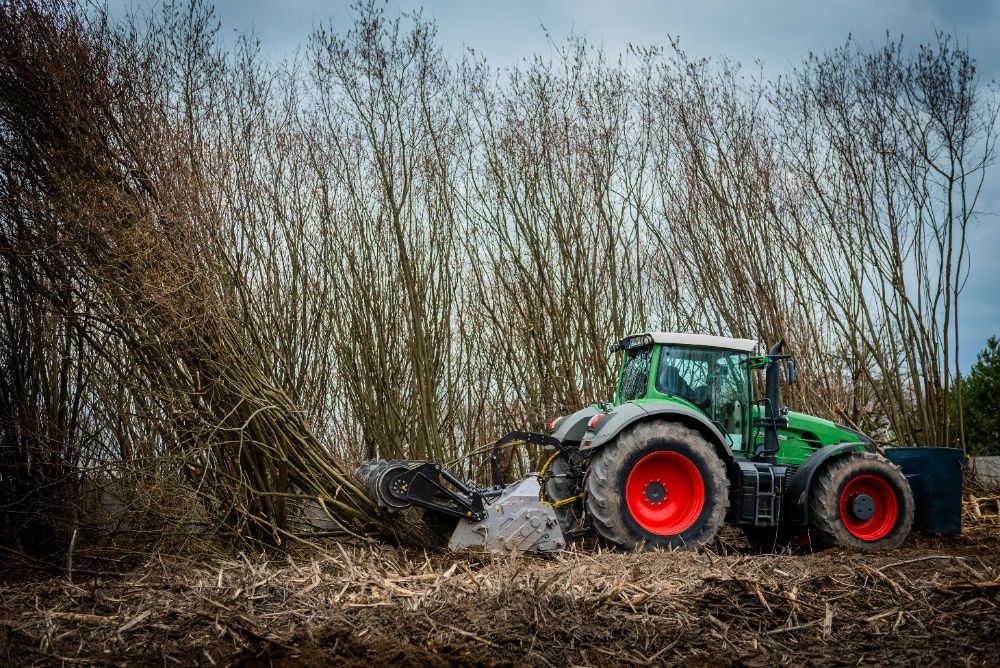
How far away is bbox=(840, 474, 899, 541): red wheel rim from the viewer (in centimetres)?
675

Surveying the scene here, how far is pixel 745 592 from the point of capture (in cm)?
466

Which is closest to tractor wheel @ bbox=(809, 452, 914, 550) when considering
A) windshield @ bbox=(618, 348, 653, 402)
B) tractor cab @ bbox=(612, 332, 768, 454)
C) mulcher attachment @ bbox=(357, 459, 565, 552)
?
tractor cab @ bbox=(612, 332, 768, 454)

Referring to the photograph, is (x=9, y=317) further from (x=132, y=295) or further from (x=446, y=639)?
(x=446, y=639)

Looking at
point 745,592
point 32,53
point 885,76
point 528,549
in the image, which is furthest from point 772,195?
point 32,53

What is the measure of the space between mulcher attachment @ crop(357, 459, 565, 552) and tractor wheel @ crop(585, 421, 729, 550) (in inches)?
13.7

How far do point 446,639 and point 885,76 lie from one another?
8.99m

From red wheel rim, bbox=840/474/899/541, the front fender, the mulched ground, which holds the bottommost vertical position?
the mulched ground

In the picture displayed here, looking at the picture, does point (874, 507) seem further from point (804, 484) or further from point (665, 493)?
point (665, 493)

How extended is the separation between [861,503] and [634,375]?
190cm

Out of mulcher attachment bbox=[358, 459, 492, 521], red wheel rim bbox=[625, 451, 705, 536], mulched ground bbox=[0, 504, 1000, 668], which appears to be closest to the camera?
mulched ground bbox=[0, 504, 1000, 668]

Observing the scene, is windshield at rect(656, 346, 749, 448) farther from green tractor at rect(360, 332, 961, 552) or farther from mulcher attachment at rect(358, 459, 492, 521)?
mulcher attachment at rect(358, 459, 492, 521)

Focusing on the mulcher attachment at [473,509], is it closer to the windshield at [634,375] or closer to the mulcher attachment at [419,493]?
the mulcher attachment at [419,493]

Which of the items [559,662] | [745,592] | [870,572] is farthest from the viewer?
[870,572]

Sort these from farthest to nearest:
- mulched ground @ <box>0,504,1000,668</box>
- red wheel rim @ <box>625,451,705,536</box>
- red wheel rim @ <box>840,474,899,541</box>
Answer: red wheel rim @ <box>840,474,899,541</box>, red wheel rim @ <box>625,451,705,536</box>, mulched ground @ <box>0,504,1000,668</box>
